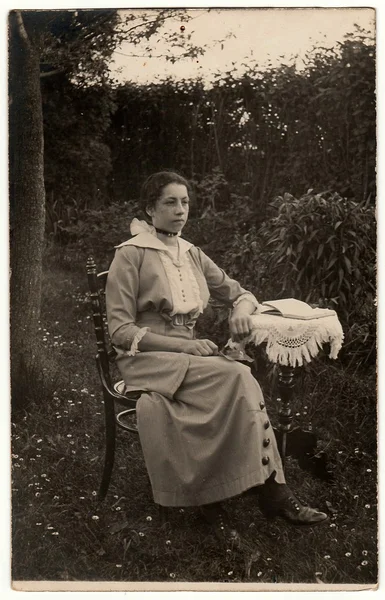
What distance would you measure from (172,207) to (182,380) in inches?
33.8

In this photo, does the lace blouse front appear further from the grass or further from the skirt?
the grass

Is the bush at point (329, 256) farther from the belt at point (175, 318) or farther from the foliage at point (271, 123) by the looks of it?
the belt at point (175, 318)

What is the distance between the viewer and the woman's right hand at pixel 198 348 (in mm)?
2789

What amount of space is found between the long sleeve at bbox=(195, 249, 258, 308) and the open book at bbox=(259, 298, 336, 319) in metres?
0.13

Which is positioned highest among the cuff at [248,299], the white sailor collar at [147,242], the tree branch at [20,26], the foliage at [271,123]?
the tree branch at [20,26]

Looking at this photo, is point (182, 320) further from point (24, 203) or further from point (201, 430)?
point (24, 203)

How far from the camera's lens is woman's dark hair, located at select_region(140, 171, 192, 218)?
117 inches

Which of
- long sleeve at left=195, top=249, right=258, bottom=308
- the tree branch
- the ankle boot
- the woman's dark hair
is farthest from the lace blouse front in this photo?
the tree branch

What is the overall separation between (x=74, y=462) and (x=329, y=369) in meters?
1.42

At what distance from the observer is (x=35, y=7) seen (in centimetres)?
309

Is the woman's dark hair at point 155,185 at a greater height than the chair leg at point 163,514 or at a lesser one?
greater

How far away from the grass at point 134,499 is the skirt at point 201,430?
175mm

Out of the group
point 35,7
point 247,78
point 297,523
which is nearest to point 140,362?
point 297,523

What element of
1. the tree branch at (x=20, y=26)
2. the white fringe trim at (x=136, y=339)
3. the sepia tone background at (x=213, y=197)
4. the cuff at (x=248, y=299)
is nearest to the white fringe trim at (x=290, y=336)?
the cuff at (x=248, y=299)
